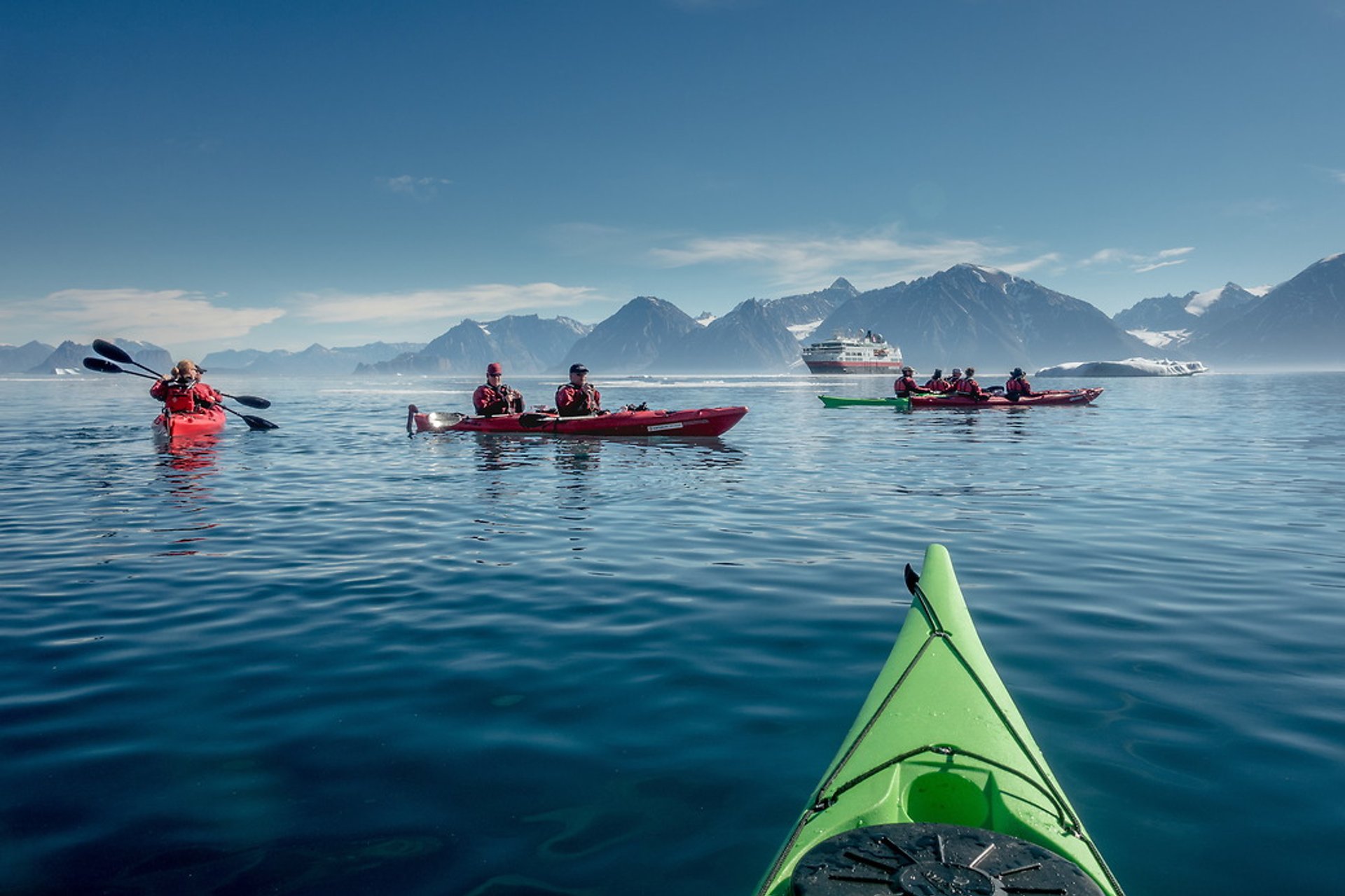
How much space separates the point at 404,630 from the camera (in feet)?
20.9

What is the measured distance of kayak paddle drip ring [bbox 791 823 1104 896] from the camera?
93.4 inches

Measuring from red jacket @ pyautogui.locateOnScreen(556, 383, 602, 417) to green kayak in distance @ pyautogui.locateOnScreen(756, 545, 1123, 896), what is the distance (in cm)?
1943

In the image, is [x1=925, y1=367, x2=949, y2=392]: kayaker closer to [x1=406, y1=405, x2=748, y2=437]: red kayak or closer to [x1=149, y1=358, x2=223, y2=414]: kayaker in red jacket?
[x1=406, y1=405, x2=748, y2=437]: red kayak

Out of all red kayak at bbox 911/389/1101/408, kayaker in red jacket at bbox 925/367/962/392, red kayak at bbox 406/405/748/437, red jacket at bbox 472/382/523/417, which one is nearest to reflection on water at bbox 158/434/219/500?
red jacket at bbox 472/382/523/417

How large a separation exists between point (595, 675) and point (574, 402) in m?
18.4

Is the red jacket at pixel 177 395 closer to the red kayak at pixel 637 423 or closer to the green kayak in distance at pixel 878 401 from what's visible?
the red kayak at pixel 637 423

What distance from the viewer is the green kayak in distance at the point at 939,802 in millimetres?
2439

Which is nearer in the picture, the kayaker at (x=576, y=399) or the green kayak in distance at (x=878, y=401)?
the kayaker at (x=576, y=399)

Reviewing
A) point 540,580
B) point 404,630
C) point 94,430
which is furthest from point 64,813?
point 94,430

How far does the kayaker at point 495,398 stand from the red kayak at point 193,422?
27.9 feet

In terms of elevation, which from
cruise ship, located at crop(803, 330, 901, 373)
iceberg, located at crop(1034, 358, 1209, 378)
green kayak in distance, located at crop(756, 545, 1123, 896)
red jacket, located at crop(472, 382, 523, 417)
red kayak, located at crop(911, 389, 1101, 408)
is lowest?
green kayak in distance, located at crop(756, 545, 1123, 896)

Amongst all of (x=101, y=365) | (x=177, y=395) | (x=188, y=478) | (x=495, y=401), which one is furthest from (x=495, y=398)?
(x=101, y=365)

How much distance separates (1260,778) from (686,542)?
6481 millimetres

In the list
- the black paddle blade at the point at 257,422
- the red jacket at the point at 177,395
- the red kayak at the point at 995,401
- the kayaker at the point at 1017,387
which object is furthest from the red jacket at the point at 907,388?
the red jacket at the point at 177,395
